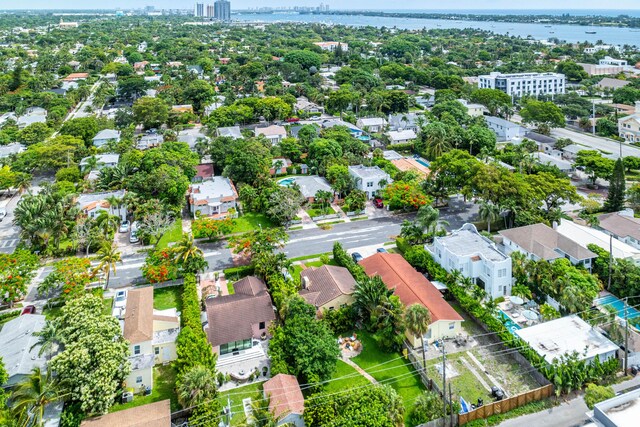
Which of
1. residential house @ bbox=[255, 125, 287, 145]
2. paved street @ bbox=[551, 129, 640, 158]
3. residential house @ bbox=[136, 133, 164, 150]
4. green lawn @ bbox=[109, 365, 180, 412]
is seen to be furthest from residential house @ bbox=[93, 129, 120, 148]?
paved street @ bbox=[551, 129, 640, 158]

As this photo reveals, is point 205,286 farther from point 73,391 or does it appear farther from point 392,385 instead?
point 392,385

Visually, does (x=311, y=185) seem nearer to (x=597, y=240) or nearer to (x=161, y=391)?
(x=597, y=240)

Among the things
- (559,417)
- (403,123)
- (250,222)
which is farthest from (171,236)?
(403,123)

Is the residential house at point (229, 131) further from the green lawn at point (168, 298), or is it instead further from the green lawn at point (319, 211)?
the green lawn at point (168, 298)

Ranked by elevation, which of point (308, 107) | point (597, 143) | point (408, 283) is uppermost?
point (308, 107)

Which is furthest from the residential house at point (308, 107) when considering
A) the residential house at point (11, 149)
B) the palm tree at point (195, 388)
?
the palm tree at point (195, 388)
